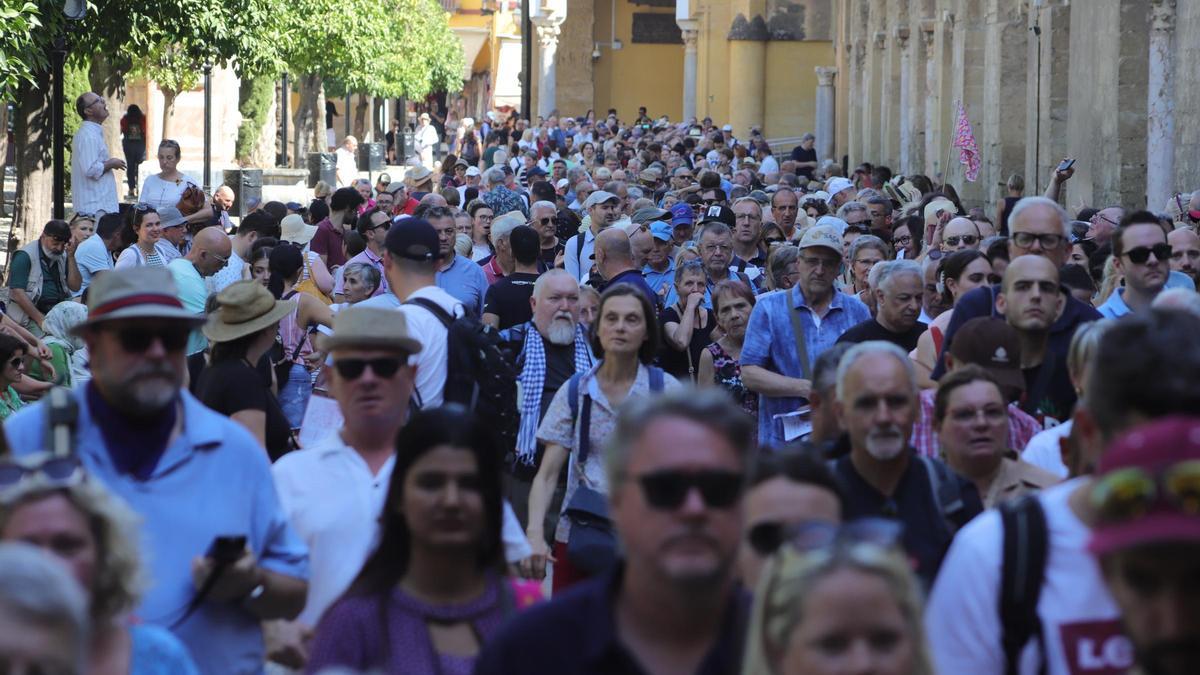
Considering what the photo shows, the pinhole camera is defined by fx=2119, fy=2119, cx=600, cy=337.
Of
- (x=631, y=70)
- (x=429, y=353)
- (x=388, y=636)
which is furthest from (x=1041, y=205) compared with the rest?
(x=631, y=70)

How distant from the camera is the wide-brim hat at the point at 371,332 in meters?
5.96

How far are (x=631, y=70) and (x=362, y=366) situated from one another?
6205cm

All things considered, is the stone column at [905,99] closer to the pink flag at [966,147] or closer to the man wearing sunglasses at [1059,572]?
the pink flag at [966,147]

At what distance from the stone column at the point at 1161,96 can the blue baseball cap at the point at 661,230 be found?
5.31 metres

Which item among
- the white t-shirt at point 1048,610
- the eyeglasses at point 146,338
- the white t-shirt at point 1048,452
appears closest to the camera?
the white t-shirt at point 1048,610

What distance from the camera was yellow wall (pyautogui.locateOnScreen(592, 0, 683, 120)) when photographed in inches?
2643

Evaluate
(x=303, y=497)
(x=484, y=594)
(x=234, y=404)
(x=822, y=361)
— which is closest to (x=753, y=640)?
(x=484, y=594)

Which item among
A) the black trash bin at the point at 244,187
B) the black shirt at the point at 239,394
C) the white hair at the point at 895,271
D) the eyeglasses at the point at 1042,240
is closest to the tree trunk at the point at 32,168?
the black trash bin at the point at 244,187

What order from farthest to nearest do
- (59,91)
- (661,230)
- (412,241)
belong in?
(59,91)
(661,230)
(412,241)

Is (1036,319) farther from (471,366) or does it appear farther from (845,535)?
(845,535)

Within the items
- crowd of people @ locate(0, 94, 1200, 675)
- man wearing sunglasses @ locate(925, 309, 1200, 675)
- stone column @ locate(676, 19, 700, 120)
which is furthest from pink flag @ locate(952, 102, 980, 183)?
stone column @ locate(676, 19, 700, 120)

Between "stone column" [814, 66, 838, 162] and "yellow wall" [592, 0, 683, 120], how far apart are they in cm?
2083

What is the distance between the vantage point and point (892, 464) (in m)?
5.55

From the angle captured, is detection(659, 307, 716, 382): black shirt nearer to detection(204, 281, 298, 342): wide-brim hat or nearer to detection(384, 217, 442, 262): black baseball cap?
detection(384, 217, 442, 262): black baseball cap
